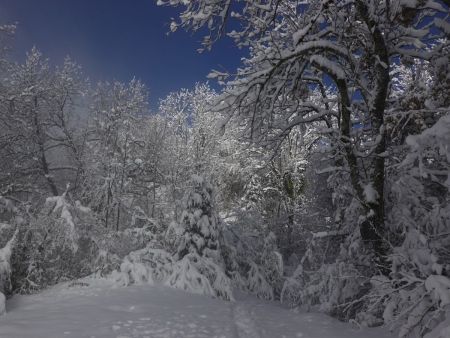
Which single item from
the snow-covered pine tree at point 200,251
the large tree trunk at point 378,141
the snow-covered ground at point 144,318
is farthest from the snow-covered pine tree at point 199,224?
the large tree trunk at point 378,141

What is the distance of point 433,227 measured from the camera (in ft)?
19.6

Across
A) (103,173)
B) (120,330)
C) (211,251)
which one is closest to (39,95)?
(103,173)

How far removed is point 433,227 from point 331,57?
3556 mm

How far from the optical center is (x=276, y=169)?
64.5 feet

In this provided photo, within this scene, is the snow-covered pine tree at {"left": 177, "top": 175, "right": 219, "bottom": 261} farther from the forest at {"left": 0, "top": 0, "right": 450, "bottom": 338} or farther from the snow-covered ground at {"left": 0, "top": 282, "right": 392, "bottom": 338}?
the snow-covered ground at {"left": 0, "top": 282, "right": 392, "bottom": 338}

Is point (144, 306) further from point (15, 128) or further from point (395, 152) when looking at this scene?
point (15, 128)

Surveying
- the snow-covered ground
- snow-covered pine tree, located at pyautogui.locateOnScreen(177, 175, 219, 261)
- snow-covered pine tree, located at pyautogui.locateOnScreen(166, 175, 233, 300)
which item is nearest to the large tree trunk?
the snow-covered ground

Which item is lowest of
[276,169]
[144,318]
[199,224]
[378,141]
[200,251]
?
[144,318]

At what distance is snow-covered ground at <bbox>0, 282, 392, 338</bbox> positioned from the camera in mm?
4906

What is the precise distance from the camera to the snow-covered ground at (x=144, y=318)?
4906 millimetres

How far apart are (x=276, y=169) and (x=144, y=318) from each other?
14.7 metres

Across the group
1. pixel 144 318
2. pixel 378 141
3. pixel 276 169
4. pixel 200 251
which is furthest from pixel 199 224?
pixel 276 169

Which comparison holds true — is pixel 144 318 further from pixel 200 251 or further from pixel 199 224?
pixel 199 224

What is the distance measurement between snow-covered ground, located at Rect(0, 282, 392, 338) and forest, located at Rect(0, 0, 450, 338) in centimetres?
45
